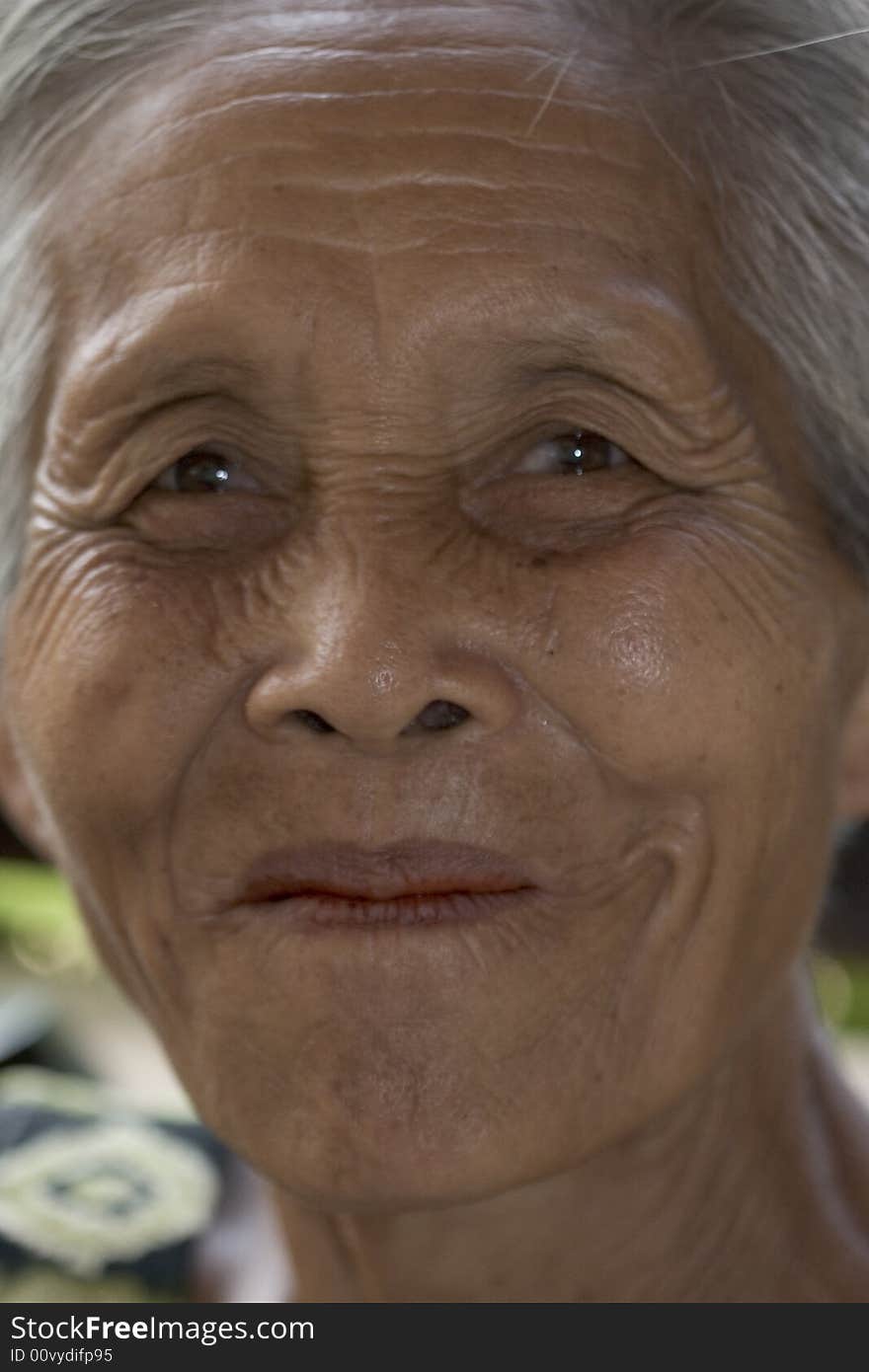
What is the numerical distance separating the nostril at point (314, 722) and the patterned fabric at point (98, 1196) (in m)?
0.82

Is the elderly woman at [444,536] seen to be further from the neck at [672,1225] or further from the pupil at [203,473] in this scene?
the neck at [672,1225]

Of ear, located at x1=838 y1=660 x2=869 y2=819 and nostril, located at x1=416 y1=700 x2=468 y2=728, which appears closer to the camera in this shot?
nostril, located at x1=416 y1=700 x2=468 y2=728

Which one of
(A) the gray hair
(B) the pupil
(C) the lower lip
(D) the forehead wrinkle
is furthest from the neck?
(D) the forehead wrinkle

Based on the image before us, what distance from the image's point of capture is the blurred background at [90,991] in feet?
8.55

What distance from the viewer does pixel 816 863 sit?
1481mm

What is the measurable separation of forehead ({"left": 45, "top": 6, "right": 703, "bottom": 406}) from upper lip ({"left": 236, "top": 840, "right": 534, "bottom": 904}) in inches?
13.8

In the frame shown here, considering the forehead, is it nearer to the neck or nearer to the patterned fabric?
the neck

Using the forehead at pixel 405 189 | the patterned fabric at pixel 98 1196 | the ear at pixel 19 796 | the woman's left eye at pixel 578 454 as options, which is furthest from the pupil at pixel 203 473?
the patterned fabric at pixel 98 1196

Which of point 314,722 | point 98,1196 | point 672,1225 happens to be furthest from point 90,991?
point 314,722

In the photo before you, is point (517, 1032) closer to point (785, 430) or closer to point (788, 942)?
point (788, 942)

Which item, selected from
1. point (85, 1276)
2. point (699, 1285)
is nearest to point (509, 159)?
point (699, 1285)

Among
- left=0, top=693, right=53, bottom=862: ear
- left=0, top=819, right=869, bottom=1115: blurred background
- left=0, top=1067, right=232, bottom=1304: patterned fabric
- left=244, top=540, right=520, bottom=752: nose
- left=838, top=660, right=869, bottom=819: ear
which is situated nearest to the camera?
left=244, top=540, right=520, bottom=752: nose

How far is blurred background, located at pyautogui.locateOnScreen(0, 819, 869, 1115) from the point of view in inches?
103

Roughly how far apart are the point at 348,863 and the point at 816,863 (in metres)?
0.40
